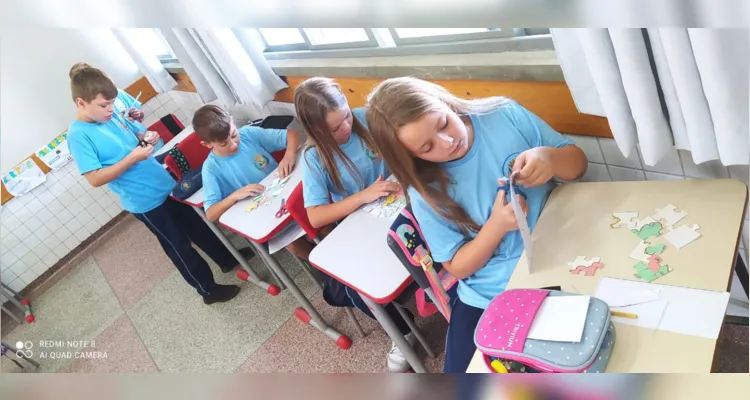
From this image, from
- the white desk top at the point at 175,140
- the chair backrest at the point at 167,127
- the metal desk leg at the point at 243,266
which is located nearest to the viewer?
the metal desk leg at the point at 243,266

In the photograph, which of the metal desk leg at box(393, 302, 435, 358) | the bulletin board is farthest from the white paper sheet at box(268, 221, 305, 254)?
the bulletin board

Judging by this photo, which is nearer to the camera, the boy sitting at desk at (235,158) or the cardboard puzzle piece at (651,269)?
the cardboard puzzle piece at (651,269)

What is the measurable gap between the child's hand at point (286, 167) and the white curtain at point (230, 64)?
0.43 meters

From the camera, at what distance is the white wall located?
53 cm

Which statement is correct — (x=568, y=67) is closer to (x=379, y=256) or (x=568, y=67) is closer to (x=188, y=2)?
(x=379, y=256)

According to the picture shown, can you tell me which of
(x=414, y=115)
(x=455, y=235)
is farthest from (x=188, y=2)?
(x=455, y=235)

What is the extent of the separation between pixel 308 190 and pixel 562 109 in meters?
0.65

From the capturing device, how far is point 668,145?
768 millimetres

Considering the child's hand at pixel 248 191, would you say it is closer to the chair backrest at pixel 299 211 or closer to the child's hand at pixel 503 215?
the chair backrest at pixel 299 211

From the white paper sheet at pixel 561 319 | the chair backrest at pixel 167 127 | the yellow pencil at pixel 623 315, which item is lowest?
the yellow pencil at pixel 623 315

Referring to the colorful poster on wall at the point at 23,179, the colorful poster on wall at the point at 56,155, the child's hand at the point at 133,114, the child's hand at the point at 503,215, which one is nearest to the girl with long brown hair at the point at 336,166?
the child's hand at the point at 503,215

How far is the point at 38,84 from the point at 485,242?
0.88 meters

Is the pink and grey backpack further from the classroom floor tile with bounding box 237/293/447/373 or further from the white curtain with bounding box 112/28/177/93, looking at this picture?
the white curtain with bounding box 112/28/177/93

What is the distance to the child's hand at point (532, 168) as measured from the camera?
80 centimetres
